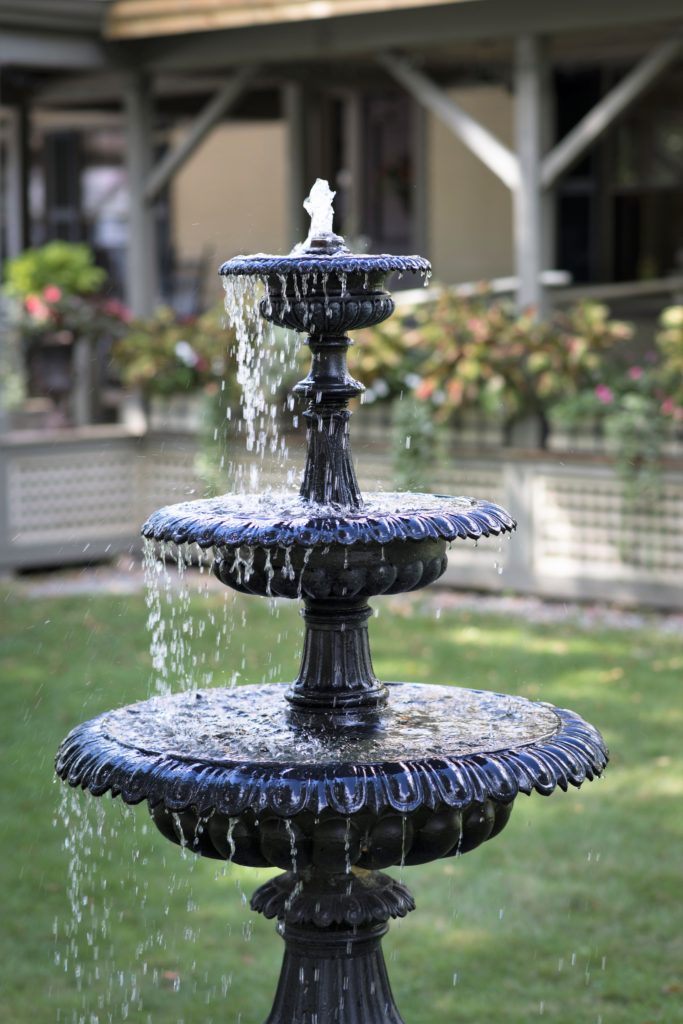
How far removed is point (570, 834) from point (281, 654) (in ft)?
9.49

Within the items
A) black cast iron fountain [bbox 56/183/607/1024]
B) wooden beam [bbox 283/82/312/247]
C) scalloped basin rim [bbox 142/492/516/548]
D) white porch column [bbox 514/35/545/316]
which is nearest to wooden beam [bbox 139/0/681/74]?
white porch column [bbox 514/35/545/316]

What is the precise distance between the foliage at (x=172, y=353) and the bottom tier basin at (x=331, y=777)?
7332 mm

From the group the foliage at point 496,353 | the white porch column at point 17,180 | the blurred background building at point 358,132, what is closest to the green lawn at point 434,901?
the foliage at point 496,353

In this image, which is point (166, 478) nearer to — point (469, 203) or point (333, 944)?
point (469, 203)

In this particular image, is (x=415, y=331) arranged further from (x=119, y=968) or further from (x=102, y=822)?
(x=119, y=968)

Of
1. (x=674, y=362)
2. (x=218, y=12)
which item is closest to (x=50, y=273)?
(x=218, y=12)

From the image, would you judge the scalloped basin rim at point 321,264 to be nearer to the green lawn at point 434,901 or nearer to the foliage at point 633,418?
the green lawn at point 434,901

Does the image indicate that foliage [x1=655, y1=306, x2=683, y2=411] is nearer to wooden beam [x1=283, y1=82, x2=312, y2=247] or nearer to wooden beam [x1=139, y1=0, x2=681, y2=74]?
wooden beam [x1=139, y1=0, x2=681, y2=74]

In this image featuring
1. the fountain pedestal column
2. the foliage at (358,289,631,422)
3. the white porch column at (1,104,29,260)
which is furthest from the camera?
the white porch column at (1,104,29,260)

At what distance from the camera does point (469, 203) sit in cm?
1380

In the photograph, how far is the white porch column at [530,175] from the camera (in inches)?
395

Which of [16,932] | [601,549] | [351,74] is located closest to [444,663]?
[601,549]

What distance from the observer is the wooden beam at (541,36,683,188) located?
31.2 feet

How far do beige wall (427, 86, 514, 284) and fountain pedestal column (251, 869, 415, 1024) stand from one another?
415 inches
